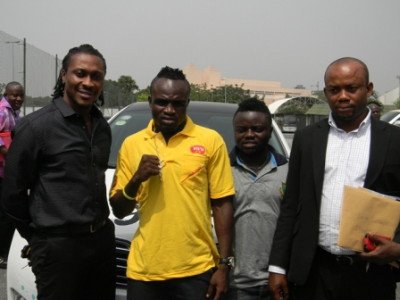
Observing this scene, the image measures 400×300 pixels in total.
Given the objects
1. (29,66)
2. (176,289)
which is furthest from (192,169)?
(29,66)

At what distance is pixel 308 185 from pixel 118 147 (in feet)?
7.22

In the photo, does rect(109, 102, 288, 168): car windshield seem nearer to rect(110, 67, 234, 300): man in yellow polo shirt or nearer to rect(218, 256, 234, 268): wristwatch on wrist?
rect(110, 67, 234, 300): man in yellow polo shirt

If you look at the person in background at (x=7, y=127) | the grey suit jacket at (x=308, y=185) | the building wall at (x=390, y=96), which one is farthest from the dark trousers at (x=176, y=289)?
the building wall at (x=390, y=96)

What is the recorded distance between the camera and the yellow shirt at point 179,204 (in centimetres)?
237

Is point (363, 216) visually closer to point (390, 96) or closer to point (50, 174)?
point (50, 174)

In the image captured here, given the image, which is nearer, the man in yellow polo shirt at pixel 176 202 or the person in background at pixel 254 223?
the man in yellow polo shirt at pixel 176 202

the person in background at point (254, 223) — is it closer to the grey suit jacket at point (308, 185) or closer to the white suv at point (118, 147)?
the grey suit jacket at point (308, 185)

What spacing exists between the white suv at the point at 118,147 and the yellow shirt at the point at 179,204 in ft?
1.91

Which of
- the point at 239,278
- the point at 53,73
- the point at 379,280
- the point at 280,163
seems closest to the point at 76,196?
the point at 239,278

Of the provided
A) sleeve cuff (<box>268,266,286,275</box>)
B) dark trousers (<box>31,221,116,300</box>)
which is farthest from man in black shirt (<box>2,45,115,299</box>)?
sleeve cuff (<box>268,266,286,275</box>)

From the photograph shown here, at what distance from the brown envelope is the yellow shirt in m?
0.56

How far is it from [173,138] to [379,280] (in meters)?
1.16

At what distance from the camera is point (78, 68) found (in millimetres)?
2506

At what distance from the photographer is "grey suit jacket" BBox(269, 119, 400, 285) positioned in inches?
90.1
